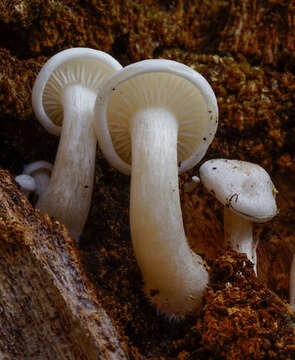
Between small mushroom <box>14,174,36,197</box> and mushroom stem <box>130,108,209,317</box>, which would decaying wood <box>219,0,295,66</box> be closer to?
mushroom stem <box>130,108,209,317</box>

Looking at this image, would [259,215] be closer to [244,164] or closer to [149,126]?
[244,164]

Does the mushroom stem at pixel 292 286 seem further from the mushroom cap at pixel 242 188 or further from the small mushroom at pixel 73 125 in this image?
the small mushroom at pixel 73 125

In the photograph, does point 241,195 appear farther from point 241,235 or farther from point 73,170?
point 73,170

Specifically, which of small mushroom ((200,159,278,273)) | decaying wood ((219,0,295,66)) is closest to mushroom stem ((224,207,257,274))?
small mushroom ((200,159,278,273))

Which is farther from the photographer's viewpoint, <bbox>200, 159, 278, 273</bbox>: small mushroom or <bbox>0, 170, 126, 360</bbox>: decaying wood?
<bbox>200, 159, 278, 273</bbox>: small mushroom

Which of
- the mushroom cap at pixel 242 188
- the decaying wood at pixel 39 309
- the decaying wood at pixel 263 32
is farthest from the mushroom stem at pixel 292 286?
the decaying wood at pixel 263 32
